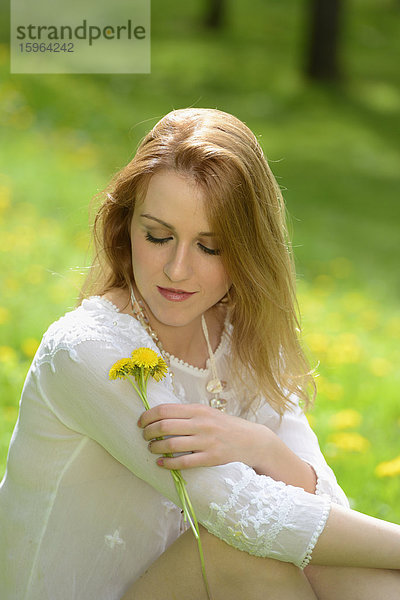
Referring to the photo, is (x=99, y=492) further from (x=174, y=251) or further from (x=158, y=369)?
(x=174, y=251)

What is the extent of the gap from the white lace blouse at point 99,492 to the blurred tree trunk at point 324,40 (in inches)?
483

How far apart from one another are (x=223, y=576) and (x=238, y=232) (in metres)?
0.85

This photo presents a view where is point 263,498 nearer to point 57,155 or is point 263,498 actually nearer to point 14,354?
point 14,354

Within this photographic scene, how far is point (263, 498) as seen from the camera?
2.04 meters

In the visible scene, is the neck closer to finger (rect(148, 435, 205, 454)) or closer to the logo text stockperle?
finger (rect(148, 435, 205, 454))

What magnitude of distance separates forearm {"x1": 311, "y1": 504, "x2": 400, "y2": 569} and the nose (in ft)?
2.22

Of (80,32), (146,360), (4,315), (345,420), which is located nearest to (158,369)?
(146,360)

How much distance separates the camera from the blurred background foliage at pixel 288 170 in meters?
Result: 4.14

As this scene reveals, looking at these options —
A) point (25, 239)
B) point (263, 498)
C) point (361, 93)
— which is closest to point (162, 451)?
point (263, 498)

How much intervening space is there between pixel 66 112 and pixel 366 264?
165 inches

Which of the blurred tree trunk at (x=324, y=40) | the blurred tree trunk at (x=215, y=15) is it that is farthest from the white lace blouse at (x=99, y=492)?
the blurred tree trunk at (x=215, y=15)

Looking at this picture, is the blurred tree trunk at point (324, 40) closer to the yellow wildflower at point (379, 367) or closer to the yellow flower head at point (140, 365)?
the yellow wildflower at point (379, 367)

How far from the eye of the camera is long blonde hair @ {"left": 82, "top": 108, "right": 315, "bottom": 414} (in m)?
2.20

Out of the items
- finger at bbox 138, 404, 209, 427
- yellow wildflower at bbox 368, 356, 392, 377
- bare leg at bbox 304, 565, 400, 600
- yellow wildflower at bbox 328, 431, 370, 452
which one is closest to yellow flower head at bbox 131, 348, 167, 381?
finger at bbox 138, 404, 209, 427
